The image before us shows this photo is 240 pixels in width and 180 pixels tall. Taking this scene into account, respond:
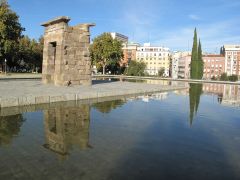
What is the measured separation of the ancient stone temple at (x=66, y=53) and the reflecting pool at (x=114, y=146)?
1060 centimetres

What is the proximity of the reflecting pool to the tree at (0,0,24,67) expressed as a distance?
138 feet

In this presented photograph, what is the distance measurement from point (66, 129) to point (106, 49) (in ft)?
233

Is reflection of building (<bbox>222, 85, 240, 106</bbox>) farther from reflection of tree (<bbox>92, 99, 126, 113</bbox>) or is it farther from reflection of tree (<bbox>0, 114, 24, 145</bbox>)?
reflection of tree (<bbox>0, 114, 24, 145</bbox>)

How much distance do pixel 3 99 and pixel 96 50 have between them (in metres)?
68.7

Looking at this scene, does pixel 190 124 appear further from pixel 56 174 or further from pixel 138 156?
pixel 56 174

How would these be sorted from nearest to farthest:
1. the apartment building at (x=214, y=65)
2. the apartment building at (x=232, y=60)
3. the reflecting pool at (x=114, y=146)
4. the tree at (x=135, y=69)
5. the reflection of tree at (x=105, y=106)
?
the reflecting pool at (x=114, y=146)
the reflection of tree at (x=105, y=106)
the tree at (x=135, y=69)
the apartment building at (x=232, y=60)
the apartment building at (x=214, y=65)

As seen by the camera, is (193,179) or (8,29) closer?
(193,179)

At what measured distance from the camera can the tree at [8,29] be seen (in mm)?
48025

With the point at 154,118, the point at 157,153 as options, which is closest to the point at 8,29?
the point at 154,118

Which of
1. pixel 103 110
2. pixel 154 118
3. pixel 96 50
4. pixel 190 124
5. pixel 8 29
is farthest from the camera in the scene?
pixel 96 50

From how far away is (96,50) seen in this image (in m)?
78.5

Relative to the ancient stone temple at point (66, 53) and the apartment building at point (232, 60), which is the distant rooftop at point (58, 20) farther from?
the apartment building at point (232, 60)

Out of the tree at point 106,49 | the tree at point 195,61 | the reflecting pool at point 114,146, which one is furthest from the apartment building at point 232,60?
the reflecting pool at point 114,146

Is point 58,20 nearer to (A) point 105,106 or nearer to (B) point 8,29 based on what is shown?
(A) point 105,106
